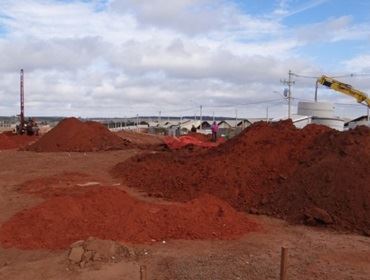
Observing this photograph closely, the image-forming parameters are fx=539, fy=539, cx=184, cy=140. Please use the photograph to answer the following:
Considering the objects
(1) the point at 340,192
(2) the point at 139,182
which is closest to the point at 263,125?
(2) the point at 139,182

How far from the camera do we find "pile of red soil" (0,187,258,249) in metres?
10.1

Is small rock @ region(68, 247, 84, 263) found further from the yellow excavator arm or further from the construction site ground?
the yellow excavator arm

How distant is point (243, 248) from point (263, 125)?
9459 millimetres

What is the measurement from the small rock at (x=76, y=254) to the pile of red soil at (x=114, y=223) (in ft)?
3.75

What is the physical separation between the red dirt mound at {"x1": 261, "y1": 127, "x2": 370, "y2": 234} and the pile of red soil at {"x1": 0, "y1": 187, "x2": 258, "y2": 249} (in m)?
1.72

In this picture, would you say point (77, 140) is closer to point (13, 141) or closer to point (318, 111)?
point (13, 141)

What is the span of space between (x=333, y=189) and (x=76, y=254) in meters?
6.89

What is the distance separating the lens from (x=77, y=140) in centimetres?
3123

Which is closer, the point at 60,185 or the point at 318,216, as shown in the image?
the point at 318,216

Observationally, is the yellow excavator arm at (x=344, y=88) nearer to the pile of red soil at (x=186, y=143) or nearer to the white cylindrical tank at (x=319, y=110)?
the white cylindrical tank at (x=319, y=110)

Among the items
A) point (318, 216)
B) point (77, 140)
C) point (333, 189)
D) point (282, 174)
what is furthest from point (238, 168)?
point (77, 140)

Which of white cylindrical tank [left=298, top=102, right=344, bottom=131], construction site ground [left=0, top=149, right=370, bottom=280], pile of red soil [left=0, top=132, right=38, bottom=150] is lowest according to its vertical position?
construction site ground [left=0, top=149, right=370, bottom=280]

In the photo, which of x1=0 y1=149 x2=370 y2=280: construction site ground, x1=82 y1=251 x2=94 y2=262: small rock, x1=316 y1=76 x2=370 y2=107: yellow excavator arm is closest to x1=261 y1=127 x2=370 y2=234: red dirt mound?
x1=0 y1=149 x2=370 y2=280: construction site ground

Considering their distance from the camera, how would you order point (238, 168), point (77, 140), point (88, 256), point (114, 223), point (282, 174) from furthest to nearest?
point (77, 140), point (238, 168), point (282, 174), point (114, 223), point (88, 256)
